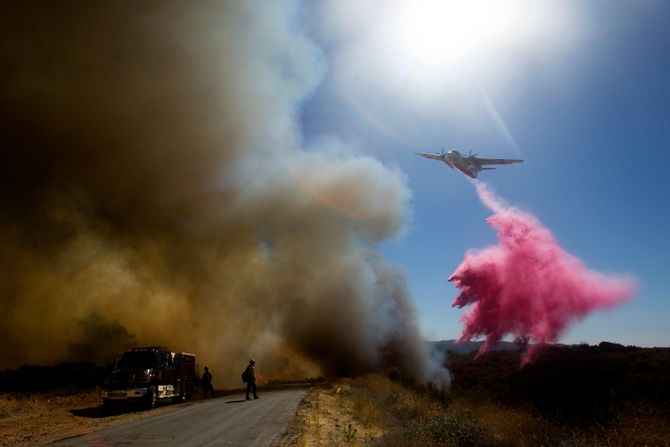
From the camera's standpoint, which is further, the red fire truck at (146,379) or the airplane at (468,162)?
the airplane at (468,162)

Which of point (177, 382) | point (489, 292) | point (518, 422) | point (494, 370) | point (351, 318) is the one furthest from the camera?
point (494, 370)

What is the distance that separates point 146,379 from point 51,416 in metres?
3.34

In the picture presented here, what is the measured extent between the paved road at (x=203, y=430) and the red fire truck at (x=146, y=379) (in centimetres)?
314

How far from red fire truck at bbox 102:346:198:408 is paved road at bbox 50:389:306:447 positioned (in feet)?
10.3

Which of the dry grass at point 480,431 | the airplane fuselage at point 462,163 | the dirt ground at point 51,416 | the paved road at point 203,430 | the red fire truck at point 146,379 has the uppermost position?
the airplane fuselage at point 462,163

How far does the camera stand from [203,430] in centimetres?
1143

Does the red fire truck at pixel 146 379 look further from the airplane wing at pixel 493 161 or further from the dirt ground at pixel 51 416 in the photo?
the airplane wing at pixel 493 161

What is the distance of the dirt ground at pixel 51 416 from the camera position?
38.4ft

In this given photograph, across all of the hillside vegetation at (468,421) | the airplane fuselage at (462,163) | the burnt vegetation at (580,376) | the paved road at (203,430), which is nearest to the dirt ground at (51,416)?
the paved road at (203,430)

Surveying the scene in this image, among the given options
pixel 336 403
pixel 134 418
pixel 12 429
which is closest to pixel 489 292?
pixel 336 403

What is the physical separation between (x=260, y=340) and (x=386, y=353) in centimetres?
1219

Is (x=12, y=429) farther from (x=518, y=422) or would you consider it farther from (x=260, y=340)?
(x=260, y=340)

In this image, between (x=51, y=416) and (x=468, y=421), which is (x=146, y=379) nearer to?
(x=51, y=416)

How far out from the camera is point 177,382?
2125 centimetres
